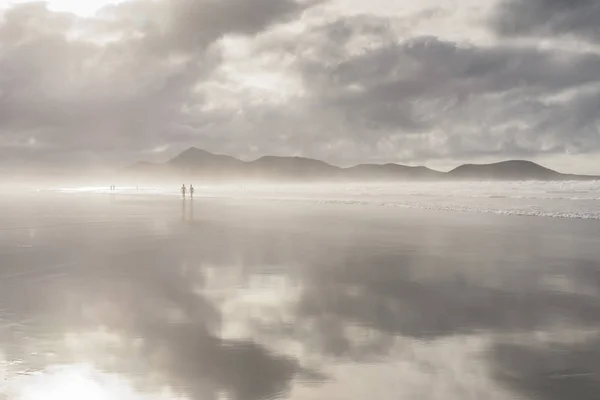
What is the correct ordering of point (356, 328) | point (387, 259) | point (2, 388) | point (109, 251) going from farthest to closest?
point (109, 251)
point (387, 259)
point (356, 328)
point (2, 388)

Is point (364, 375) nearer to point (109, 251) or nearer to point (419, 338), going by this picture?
point (419, 338)

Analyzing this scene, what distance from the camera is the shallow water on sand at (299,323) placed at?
578 centimetres

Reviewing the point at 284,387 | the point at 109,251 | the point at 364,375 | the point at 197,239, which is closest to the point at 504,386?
the point at 364,375

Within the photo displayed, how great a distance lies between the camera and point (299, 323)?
8.14 m

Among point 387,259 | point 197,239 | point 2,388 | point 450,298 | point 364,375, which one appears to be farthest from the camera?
point 197,239

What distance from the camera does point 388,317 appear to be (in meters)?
8.46

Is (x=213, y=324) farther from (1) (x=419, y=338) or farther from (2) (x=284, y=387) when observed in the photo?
(1) (x=419, y=338)

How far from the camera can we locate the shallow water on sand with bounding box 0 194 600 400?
19.0 feet

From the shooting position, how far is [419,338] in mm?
7379

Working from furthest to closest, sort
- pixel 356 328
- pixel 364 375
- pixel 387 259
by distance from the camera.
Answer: pixel 387 259 < pixel 356 328 < pixel 364 375

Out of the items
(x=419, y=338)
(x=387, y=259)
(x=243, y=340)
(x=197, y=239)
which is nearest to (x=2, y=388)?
(x=243, y=340)

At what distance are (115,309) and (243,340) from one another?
2966 mm

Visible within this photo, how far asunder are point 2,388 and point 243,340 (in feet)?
9.86

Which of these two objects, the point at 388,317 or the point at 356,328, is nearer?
the point at 356,328
